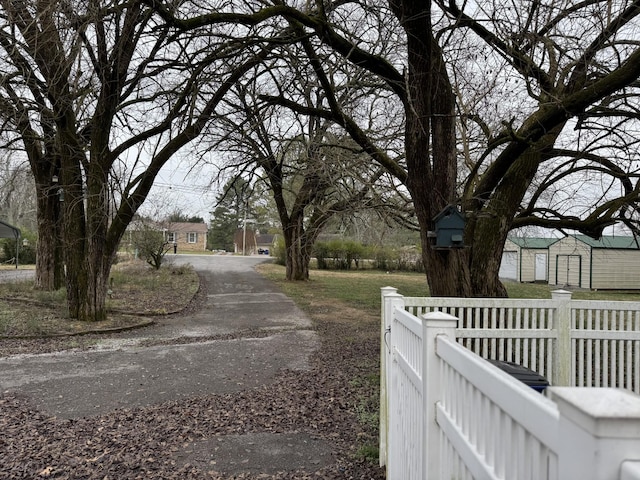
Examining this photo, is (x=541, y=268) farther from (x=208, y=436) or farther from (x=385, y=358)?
(x=208, y=436)

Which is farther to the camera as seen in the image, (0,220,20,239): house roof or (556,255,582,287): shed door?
(556,255,582,287): shed door

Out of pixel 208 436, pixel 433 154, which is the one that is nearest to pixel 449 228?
pixel 433 154

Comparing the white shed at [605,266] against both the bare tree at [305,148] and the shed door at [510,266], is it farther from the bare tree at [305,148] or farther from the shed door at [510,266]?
the bare tree at [305,148]

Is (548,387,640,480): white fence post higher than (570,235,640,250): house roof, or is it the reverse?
(570,235,640,250): house roof

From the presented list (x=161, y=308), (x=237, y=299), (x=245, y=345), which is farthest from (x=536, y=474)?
(x=237, y=299)

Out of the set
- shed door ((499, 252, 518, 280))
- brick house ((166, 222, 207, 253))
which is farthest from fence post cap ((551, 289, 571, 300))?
brick house ((166, 222, 207, 253))

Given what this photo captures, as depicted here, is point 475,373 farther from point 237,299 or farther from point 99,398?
point 237,299

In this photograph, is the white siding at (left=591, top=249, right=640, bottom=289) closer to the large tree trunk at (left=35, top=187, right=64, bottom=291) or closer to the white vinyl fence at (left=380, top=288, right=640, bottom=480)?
the white vinyl fence at (left=380, top=288, right=640, bottom=480)

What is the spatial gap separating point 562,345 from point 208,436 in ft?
11.0

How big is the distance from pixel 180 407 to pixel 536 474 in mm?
4346

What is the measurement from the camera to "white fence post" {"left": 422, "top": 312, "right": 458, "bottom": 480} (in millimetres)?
1922

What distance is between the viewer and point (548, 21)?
5465 mm

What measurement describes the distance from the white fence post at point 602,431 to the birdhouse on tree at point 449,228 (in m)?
5.00

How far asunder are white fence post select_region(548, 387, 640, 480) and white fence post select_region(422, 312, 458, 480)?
1.14m
